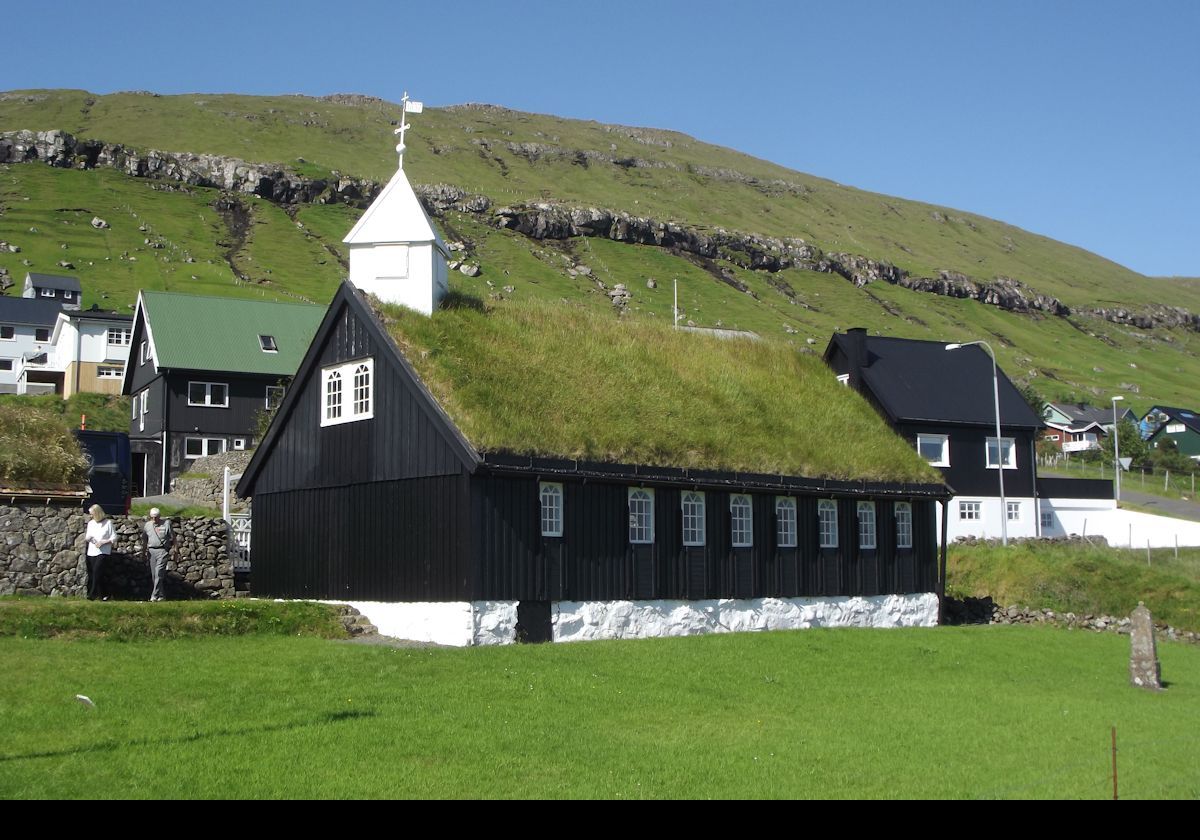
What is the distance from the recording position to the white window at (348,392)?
1087 inches

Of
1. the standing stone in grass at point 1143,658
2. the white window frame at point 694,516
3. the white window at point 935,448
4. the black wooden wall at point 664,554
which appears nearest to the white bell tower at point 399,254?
the black wooden wall at point 664,554

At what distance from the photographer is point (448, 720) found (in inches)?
654

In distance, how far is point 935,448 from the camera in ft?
170

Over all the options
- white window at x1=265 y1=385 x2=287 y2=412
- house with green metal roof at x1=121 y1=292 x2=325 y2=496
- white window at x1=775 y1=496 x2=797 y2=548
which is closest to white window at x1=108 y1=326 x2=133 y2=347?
house with green metal roof at x1=121 y1=292 x2=325 y2=496

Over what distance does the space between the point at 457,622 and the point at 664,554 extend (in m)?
5.87

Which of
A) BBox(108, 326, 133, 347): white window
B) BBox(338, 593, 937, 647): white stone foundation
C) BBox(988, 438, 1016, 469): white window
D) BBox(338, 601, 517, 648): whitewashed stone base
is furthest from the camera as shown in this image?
BBox(108, 326, 133, 347): white window

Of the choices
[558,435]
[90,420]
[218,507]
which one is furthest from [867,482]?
[90,420]

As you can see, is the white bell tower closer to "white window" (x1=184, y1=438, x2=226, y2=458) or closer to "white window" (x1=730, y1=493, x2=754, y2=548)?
"white window" (x1=730, y1=493, x2=754, y2=548)

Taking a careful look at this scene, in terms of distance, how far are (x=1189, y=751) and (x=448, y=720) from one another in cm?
1053

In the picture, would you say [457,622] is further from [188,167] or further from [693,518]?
[188,167]

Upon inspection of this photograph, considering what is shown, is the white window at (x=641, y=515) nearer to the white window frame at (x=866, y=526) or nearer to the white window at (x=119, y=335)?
the white window frame at (x=866, y=526)

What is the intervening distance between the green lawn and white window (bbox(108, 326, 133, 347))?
6477 centimetres

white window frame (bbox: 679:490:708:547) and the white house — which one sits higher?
the white house

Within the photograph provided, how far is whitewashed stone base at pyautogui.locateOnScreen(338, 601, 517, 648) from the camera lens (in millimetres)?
24391
